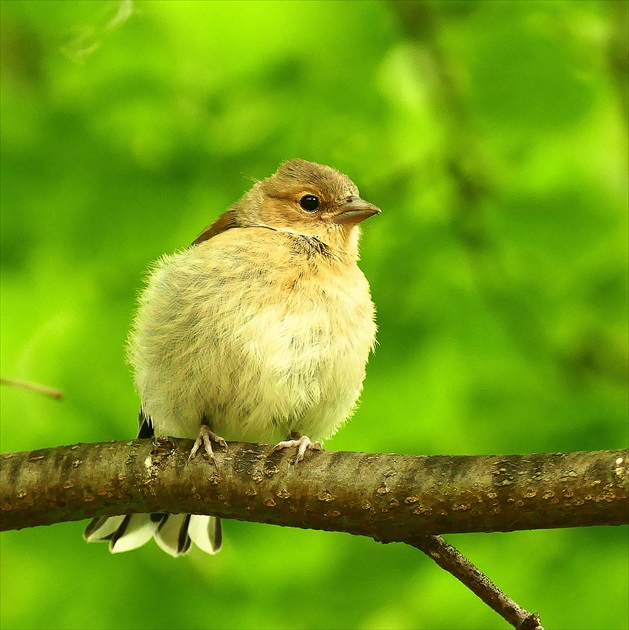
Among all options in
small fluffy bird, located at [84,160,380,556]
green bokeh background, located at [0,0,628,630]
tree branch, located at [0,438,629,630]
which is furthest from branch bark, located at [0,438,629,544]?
green bokeh background, located at [0,0,628,630]

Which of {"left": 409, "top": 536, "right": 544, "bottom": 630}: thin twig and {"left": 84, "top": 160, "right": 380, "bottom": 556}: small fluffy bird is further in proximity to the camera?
{"left": 84, "top": 160, "right": 380, "bottom": 556}: small fluffy bird

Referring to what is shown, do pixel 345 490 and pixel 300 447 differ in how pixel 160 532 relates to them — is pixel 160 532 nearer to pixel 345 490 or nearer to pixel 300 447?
pixel 300 447

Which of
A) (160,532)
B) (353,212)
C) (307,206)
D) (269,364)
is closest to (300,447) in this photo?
(269,364)

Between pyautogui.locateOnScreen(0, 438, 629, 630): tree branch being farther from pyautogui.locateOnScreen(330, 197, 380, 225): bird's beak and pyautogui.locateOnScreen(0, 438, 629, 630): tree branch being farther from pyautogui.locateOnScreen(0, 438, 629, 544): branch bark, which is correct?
pyautogui.locateOnScreen(330, 197, 380, 225): bird's beak

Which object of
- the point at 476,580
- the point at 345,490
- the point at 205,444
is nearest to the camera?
the point at 476,580

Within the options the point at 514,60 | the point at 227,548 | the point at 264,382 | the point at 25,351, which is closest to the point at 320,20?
the point at 514,60
